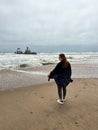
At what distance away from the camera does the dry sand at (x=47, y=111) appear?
511cm

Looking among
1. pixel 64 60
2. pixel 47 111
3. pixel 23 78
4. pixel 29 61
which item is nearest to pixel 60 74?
pixel 64 60

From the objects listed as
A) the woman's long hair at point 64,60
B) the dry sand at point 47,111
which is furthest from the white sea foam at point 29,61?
the woman's long hair at point 64,60

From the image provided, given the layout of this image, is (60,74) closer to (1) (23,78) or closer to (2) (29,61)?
(1) (23,78)

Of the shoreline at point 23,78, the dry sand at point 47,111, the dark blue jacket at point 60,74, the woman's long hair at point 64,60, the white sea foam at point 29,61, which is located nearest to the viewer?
the dry sand at point 47,111

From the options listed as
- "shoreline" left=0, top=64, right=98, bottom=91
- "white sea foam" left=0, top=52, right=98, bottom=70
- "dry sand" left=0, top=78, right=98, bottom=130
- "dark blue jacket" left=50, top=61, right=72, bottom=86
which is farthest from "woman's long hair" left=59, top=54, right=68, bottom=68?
"white sea foam" left=0, top=52, right=98, bottom=70

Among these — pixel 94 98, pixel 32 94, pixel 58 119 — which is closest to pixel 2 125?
pixel 58 119

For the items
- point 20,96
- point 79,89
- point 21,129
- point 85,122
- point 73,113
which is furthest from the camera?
point 79,89

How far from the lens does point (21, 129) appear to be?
4.89 meters

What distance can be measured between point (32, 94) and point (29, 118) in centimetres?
259

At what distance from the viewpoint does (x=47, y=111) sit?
20.1ft

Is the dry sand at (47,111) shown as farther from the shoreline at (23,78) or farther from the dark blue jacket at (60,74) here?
the shoreline at (23,78)

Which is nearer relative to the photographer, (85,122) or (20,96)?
(85,122)

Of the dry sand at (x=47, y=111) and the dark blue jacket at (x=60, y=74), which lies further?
the dark blue jacket at (x=60, y=74)

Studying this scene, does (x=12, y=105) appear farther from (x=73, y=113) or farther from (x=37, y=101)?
(x=73, y=113)
